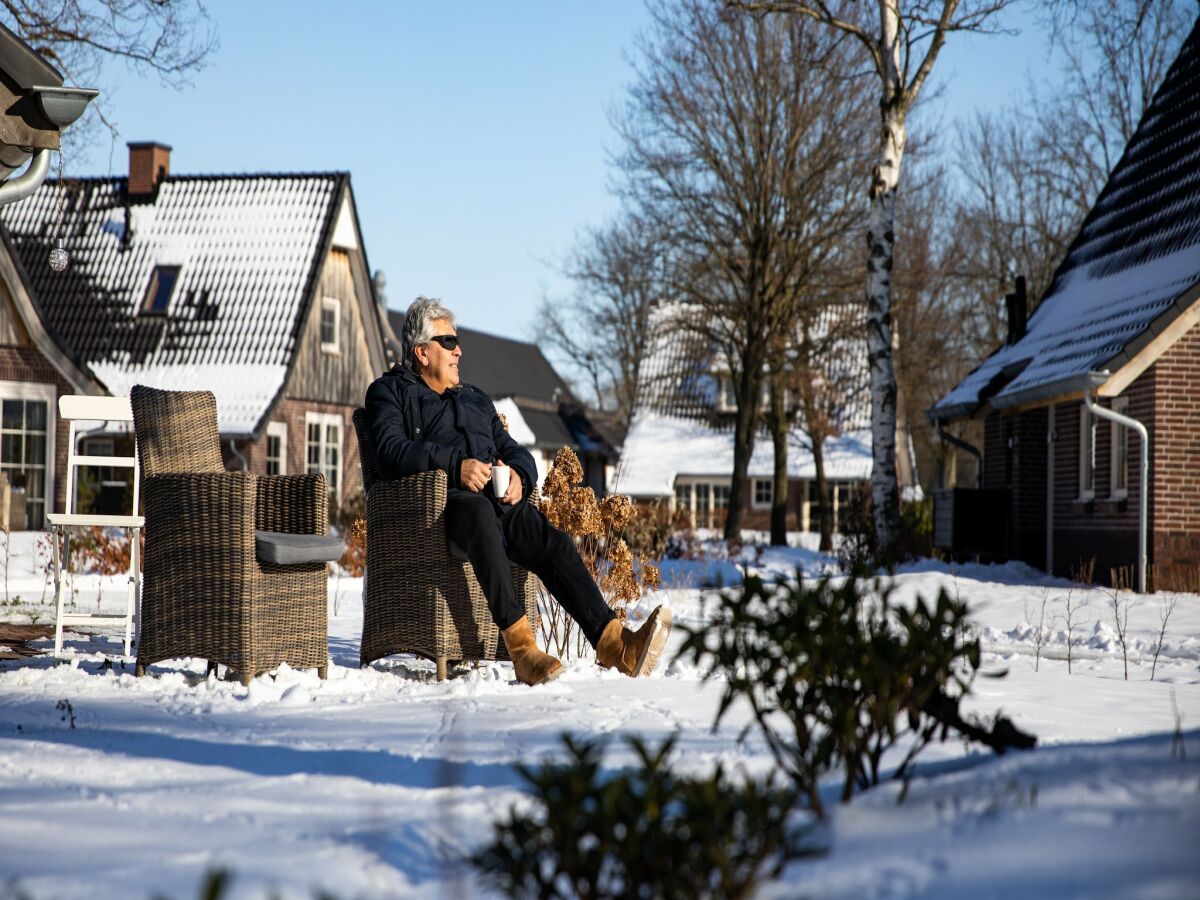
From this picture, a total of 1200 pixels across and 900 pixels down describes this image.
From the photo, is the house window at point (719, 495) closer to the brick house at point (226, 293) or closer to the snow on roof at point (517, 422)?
the snow on roof at point (517, 422)

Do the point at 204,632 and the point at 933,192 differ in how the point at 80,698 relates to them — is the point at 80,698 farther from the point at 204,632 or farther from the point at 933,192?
the point at 933,192

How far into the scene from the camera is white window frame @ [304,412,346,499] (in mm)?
26219

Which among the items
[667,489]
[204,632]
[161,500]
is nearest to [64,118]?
[161,500]

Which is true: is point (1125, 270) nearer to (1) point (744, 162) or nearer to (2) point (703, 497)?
(1) point (744, 162)

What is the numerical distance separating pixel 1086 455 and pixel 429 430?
11.5 meters

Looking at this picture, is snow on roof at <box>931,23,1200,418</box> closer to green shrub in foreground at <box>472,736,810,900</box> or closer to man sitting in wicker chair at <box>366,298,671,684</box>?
man sitting in wicker chair at <box>366,298,671,684</box>

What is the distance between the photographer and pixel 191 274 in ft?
83.8

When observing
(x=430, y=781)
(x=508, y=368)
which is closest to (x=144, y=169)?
(x=430, y=781)

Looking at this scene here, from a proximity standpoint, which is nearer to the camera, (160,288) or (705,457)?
(160,288)

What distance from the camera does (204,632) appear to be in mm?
5879

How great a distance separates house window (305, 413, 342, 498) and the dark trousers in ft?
67.1

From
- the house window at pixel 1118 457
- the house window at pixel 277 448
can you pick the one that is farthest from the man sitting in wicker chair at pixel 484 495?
the house window at pixel 277 448

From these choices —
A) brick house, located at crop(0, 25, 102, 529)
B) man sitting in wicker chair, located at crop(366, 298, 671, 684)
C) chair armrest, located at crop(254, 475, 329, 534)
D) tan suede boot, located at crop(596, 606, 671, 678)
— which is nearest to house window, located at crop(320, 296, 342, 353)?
brick house, located at crop(0, 25, 102, 529)

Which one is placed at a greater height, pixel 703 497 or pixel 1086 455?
pixel 1086 455
